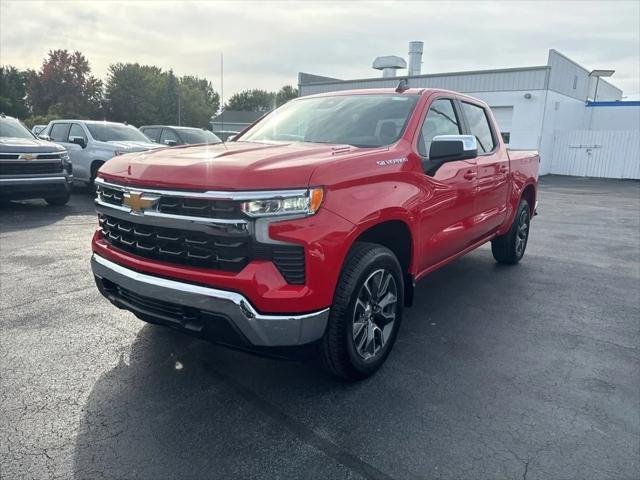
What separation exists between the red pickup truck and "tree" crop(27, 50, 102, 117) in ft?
201

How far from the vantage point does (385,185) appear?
3.16 metres

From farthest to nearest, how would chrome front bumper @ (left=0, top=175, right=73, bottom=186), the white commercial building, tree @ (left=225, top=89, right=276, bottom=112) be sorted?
tree @ (left=225, top=89, right=276, bottom=112) < the white commercial building < chrome front bumper @ (left=0, top=175, right=73, bottom=186)

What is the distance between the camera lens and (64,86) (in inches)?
2290

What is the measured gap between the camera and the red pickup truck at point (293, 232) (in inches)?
101

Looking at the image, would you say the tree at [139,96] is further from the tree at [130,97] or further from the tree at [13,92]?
the tree at [13,92]

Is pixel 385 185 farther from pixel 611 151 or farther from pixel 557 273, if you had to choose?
pixel 611 151

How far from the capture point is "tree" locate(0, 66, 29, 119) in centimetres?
5344

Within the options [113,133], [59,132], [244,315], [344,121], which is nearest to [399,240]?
[344,121]

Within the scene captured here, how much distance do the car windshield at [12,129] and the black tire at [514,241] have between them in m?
8.96

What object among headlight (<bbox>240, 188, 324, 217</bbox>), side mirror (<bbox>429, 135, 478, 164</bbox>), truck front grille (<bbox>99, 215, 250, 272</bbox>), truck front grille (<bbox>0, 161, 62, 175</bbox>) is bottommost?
truck front grille (<bbox>0, 161, 62, 175</bbox>)

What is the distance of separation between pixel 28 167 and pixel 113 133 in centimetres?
319

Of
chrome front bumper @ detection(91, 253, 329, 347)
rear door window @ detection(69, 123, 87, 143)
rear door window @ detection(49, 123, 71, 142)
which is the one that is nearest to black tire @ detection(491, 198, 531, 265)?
chrome front bumper @ detection(91, 253, 329, 347)

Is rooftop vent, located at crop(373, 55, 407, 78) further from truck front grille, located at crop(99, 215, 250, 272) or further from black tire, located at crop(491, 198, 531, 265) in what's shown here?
truck front grille, located at crop(99, 215, 250, 272)

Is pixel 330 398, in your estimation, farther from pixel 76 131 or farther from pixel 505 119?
pixel 505 119
